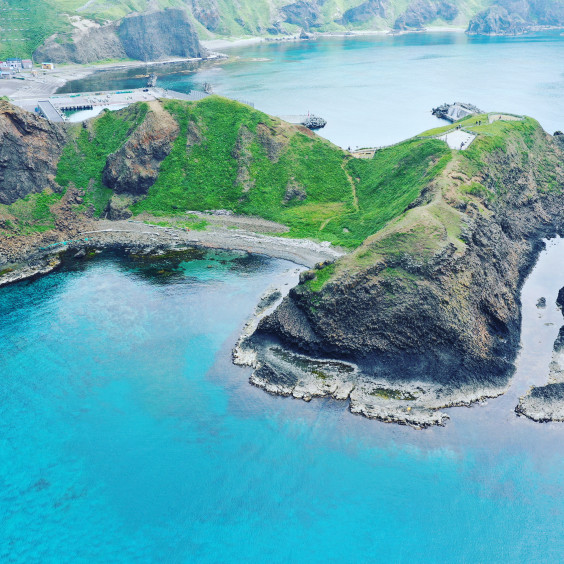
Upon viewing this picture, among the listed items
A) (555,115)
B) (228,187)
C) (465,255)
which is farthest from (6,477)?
(555,115)

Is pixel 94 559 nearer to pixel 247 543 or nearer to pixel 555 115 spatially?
pixel 247 543

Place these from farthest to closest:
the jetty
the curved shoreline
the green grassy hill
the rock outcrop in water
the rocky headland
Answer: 1. the jetty
2. the green grassy hill
3. the curved shoreline
4. the rocky headland
5. the rock outcrop in water

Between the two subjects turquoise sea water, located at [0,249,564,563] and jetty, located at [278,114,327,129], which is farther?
jetty, located at [278,114,327,129]

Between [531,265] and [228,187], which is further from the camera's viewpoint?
[228,187]

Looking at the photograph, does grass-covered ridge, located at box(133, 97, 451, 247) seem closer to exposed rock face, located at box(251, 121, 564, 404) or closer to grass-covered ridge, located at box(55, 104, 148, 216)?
grass-covered ridge, located at box(55, 104, 148, 216)

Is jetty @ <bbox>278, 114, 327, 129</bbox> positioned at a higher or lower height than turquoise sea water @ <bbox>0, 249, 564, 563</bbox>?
higher

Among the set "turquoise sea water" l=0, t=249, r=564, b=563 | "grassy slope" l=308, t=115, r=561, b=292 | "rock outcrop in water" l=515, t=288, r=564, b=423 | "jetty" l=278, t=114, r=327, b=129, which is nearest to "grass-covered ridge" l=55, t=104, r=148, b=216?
"turquoise sea water" l=0, t=249, r=564, b=563
